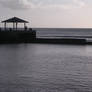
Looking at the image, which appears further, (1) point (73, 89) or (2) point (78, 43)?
(2) point (78, 43)

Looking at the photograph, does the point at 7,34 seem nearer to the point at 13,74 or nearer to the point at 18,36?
the point at 18,36

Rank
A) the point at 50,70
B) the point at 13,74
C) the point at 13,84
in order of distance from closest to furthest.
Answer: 1. the point at 13,84
2. the point at 13,74
3. the point at 50,70

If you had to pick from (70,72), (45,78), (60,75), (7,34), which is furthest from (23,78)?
(7,34)

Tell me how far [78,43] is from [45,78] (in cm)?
2624

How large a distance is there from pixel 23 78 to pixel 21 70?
2.47 meters

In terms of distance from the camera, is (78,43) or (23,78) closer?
(23,78)

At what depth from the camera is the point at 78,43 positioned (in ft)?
127

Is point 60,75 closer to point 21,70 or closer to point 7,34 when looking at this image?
point 21,70

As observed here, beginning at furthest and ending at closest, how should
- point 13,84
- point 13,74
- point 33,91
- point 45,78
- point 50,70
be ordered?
point 50,70
point 13,74
point 45,78
point 13,84
point 33,91

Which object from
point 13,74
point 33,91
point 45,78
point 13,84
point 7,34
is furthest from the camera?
point 7,34

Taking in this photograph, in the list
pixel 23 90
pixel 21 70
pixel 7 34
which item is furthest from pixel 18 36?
pixel 23 90

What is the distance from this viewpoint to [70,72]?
14.8 m

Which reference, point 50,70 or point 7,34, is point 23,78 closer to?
point 50,70

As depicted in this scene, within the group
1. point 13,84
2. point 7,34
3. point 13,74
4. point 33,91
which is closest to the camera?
point 33,91
